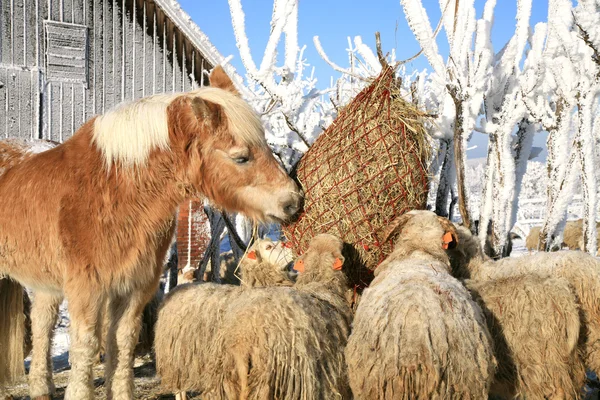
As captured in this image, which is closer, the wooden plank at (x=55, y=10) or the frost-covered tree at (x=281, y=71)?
the frost-covered tree at (x=281, y=71)

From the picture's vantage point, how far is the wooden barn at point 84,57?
9.44 meters

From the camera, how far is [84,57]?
9.84 meters

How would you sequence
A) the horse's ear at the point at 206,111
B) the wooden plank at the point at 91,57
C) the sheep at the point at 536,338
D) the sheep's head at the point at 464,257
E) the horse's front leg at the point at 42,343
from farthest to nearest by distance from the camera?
the wooden plank at the point at 91,57 → the sheep's head at the point at 464,257 → the horse's front leg at the point at 42,343 → the sheep at the point at 536,338 → the horse's ear at the point at 206,111

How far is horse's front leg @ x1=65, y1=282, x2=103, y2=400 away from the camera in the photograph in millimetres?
4004

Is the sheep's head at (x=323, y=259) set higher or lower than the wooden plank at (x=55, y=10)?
lower

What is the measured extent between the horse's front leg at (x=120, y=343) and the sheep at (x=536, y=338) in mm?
2832

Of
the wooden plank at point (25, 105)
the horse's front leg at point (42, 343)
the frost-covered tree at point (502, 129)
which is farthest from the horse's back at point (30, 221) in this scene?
the frost-covered tree at point (502, 129)

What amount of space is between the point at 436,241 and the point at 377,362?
1.62 metres

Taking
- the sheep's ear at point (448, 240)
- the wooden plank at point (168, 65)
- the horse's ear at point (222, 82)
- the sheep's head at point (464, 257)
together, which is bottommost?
the sheep's head at point (464, 257)

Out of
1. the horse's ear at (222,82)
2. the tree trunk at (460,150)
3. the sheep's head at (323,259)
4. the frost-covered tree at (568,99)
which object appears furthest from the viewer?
the frost-covered tree at (568,99)

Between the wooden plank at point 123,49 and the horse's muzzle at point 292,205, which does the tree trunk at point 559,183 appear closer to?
the horse's muzzle at point 292,205

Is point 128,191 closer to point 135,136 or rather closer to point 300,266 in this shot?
point 135,136

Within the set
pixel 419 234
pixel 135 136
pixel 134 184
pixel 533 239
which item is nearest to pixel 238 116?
pixel 135 136

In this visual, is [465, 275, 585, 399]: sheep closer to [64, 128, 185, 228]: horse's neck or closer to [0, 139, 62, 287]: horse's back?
[64, 128, 185, 228]: horse's neck
